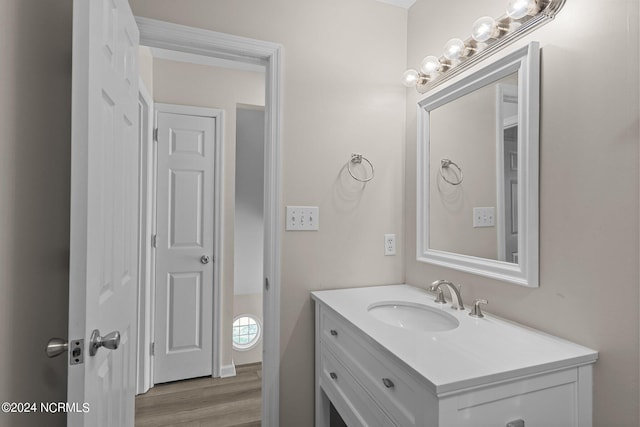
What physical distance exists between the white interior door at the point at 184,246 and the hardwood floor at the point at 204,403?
0.14 meters

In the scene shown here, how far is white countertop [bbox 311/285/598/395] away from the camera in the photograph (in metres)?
0.83

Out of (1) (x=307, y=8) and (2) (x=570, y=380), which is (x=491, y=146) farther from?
(1) (x=307, y=8)

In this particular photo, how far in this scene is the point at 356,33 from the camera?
1.78m

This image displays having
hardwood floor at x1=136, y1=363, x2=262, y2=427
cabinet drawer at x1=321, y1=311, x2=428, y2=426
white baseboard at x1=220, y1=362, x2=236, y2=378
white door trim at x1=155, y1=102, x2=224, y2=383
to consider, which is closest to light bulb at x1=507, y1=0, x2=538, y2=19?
cabinet drawer at x1=321, y1=311, x2=428, y2=426

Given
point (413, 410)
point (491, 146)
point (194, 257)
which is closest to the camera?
point (413, 410)

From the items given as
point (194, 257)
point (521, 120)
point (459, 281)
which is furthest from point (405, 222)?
point (194, 257)

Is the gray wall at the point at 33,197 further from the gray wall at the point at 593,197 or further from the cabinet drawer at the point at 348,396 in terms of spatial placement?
the gray wall at the point at 593,197

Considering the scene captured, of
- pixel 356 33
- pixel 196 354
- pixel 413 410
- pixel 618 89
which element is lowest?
pixel 196 354

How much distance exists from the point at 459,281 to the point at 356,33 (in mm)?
1351

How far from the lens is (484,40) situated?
1.27 metres

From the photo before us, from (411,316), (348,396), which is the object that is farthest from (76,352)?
(411,316)

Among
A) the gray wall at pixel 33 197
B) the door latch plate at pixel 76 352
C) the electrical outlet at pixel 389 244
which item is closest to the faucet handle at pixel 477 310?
the electrical outlet at pixel 389 244

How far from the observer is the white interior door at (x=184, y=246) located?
7.98 feet

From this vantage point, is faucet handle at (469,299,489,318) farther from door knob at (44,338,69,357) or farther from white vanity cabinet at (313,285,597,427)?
door knob at (44,338,69,357)
